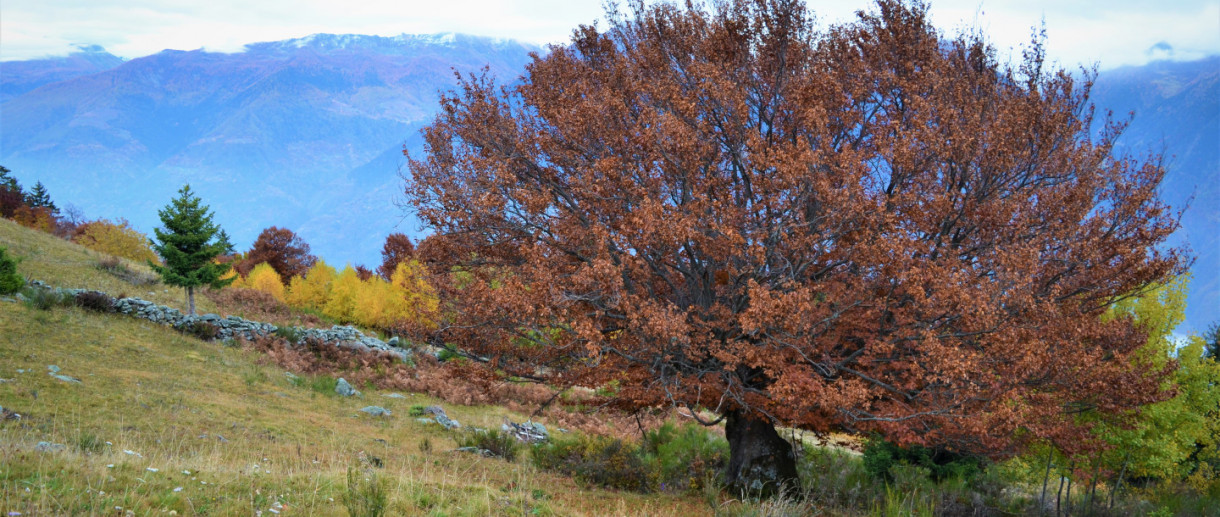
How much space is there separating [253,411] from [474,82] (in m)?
10.6

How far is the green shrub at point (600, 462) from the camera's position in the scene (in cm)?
1445

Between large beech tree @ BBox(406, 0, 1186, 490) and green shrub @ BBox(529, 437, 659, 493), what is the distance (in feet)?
4.78

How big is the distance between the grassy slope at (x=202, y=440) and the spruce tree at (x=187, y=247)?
15.6ft

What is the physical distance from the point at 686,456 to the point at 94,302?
24722 millimetres

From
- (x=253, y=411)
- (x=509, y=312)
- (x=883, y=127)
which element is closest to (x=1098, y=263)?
(x=883, y=127)

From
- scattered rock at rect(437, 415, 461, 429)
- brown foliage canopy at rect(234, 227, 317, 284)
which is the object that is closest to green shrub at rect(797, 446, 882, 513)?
scattered rock at rect(437, 415, 461, 429)

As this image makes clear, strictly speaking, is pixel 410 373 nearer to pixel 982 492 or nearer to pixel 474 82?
pixel 474 82

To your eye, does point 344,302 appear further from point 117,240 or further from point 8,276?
point 117,240

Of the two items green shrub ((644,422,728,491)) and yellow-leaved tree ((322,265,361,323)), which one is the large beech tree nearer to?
green shrub ((644,422,728,491))

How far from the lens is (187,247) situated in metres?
33.0

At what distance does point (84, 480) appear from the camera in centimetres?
759

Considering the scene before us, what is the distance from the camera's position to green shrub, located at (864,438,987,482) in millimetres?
18906

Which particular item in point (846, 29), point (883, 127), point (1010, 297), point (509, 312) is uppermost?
point (846, 29)

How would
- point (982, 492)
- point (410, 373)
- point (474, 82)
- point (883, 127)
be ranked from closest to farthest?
point (883, 127) → point (474, 82) → point (982, 492) → point (410, 373)
